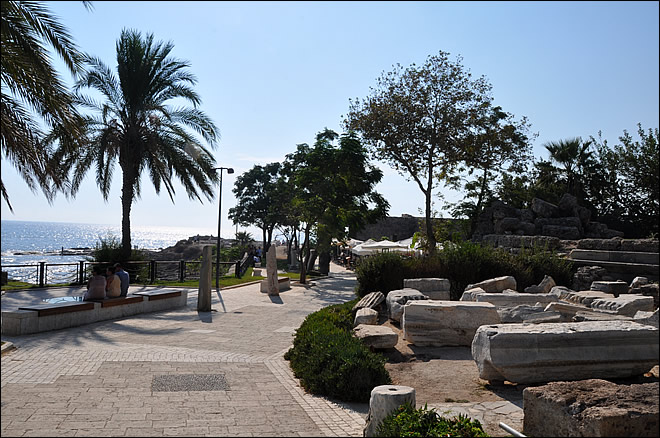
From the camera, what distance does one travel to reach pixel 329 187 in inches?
1063

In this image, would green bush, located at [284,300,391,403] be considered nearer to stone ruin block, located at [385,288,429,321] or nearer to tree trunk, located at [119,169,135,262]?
stone ruin block, located at [385,288,429,321]

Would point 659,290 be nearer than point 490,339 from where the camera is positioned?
No

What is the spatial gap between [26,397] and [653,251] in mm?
15273

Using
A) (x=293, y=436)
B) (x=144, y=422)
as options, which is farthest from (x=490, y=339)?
(x=144, y=422)

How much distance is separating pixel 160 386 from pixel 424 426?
3.73 meters

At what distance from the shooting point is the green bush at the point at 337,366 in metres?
6.81

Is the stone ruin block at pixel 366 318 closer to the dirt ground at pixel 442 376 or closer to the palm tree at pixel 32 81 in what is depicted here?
the dirt ground at pixel 442 376

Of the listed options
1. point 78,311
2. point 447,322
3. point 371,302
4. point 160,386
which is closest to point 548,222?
point 371,302

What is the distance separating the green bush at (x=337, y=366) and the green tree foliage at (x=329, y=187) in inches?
674

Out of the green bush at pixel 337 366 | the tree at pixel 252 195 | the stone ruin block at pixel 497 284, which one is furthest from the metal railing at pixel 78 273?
the tree at pixel 252 195

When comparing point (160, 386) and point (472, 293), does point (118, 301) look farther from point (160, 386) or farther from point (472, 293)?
point (472, 293)

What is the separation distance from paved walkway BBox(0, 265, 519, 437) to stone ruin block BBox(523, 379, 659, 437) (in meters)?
1.06

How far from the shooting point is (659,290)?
11.6m

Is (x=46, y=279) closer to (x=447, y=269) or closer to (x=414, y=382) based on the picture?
(x=447, y=269)
